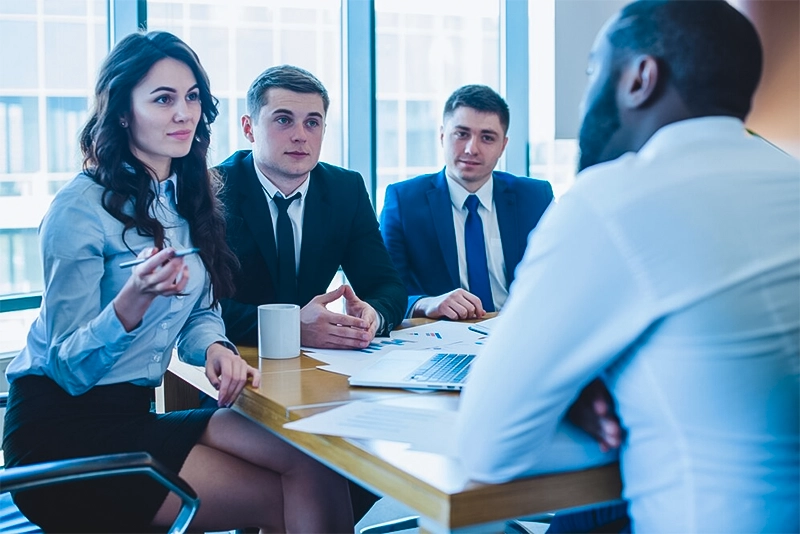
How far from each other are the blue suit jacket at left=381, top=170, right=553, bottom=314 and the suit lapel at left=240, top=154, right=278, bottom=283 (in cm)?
74

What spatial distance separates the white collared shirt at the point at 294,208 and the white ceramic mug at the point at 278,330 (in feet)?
2.07

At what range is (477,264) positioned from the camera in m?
3.29

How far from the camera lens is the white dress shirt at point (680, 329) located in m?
1.11

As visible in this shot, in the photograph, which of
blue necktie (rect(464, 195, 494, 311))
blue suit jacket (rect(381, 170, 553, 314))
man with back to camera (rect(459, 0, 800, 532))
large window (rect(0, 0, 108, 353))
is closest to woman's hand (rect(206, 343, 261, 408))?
man with back to camera (rect(459, 0, 800, 532))

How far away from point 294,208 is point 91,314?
3.17ft

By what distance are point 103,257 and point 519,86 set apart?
12.6 feet

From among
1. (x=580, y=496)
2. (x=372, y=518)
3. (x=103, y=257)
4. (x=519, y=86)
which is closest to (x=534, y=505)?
(x=580, y=496)

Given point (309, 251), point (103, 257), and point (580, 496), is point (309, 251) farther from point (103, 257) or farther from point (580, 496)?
point (580, 496)

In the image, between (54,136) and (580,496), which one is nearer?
(580,496)

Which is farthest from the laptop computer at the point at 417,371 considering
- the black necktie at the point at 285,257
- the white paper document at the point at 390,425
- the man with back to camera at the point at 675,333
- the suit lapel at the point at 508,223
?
the suit lapel at the point at 508,223

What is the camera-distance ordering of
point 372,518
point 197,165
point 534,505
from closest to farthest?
1. point 534,505
2. point 197,165
3. point 372,518

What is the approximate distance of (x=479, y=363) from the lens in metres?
1.17

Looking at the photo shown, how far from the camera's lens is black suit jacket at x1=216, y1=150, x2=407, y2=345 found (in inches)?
103

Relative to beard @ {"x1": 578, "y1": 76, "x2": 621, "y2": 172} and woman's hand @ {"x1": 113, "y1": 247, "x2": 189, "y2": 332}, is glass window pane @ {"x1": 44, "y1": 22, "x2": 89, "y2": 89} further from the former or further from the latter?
beard @ {"x1": 578, "y1": 76, "x2": 621, "y2": 172}
